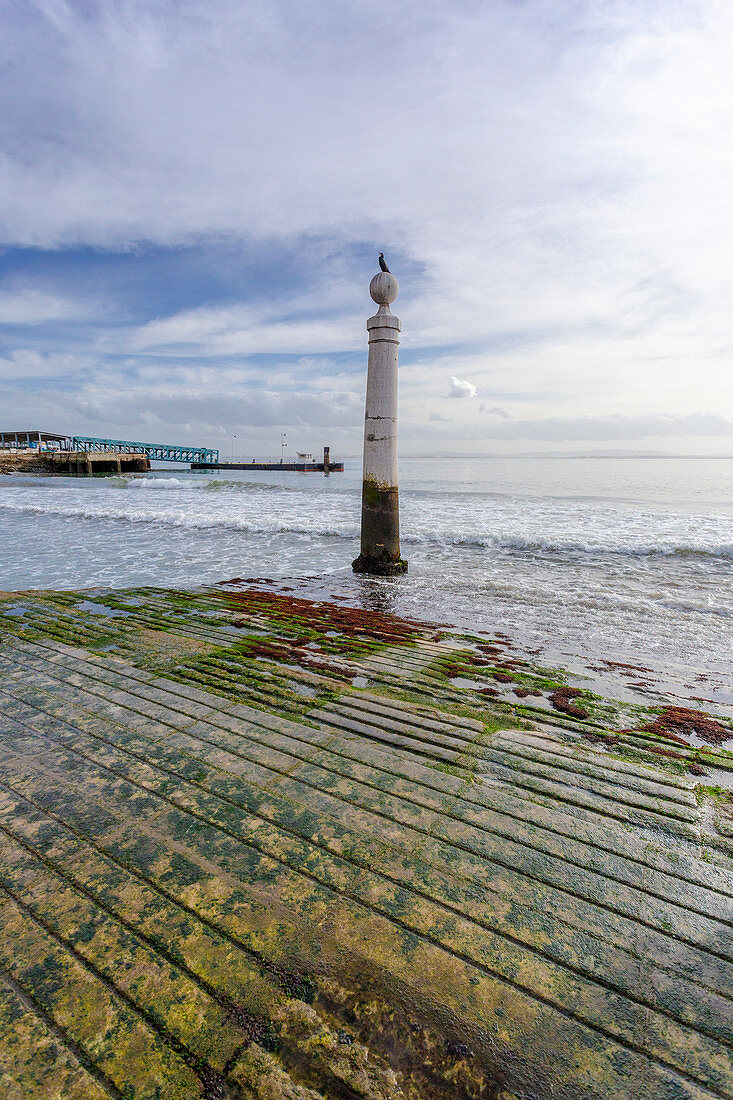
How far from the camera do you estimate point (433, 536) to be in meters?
14.8

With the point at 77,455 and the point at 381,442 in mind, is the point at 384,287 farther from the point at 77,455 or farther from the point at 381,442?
the point at 77,455

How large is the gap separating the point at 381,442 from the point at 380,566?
221 centimetres

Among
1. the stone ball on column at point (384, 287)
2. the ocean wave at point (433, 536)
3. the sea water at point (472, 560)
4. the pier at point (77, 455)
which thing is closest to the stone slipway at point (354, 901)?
the sea water at point (472, 560)

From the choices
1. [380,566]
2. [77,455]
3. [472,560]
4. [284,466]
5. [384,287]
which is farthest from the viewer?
[284,466]

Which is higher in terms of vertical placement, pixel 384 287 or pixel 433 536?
pixel 384 287

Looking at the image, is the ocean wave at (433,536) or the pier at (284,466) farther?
the pier at (284,466)

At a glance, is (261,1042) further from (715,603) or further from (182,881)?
(715,603)

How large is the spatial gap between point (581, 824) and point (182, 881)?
1.77 m

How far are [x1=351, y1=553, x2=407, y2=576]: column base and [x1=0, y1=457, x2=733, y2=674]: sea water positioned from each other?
0.32 meters

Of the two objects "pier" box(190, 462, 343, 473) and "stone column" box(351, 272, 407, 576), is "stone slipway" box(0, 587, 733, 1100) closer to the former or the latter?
"stone column" box(351, 272, 407, 576)

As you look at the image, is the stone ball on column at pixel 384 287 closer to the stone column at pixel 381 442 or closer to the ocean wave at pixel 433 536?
the stone column at pixel 381 442

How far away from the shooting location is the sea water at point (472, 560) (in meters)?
6.79

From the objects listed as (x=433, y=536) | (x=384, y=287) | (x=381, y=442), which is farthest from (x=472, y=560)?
(x=384, y=287)

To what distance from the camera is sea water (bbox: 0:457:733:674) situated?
22.3 feet
